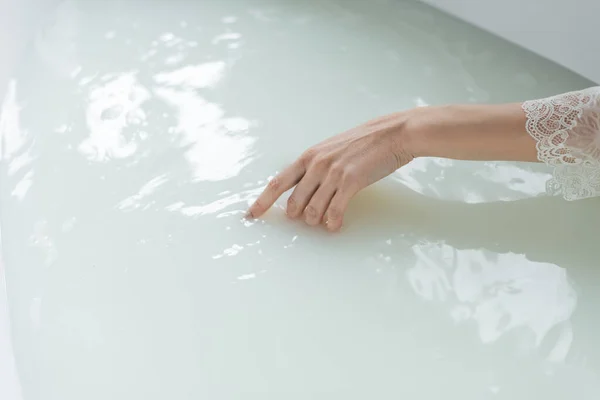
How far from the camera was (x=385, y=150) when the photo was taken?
1265 millimetres

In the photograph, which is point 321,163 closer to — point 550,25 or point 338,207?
point 338,207

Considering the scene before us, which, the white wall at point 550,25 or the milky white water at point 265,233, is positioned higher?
the white wall at point 550,25

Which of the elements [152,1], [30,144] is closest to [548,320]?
[30,144]

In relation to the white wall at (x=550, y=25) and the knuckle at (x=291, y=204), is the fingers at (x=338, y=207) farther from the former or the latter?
the white wall at (x=550, y=25)

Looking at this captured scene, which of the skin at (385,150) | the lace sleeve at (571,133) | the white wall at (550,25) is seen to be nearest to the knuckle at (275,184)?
the skin at (385,150)

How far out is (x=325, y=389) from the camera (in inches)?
43.4

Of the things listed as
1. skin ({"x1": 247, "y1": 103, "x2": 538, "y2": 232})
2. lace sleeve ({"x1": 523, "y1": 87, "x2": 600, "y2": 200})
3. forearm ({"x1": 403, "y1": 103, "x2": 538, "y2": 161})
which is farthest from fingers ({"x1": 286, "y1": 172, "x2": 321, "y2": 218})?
lace sleeve ({"x1": 523, "y1": 87, "x2": 600, "y2": 200})

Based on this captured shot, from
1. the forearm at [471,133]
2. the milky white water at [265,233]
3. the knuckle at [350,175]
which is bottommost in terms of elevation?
the milky white water at [265,233]

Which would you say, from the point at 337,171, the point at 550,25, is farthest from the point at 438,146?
the point at 550,25

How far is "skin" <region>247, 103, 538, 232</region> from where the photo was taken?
3.98ft

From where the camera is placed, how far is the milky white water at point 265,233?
3.71 ft

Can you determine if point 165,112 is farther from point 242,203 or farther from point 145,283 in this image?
point 145,283

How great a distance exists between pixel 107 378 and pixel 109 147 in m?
0.47

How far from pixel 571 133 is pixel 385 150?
0.89 ft
